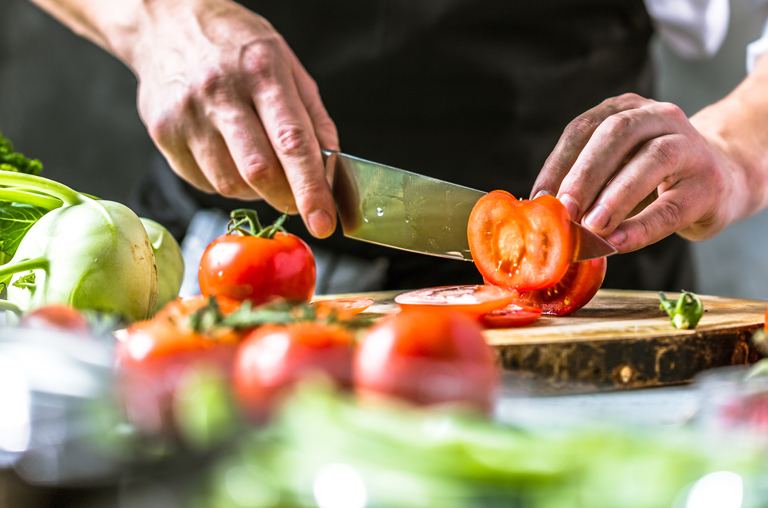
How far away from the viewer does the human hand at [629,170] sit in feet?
3.97

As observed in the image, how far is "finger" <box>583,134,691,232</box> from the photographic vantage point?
1195mm

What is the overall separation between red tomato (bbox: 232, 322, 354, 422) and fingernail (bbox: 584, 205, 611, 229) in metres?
0.73

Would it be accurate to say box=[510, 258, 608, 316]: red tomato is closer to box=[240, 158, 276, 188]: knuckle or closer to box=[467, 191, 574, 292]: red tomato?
box=[467, 191, 574, 292]: red tomato

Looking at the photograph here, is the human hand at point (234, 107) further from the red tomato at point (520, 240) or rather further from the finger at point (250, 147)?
the red tomato at point (520, 240)

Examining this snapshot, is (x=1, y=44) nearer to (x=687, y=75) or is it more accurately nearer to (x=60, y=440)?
(x=687, y=75)

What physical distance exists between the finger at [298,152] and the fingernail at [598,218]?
1.82 feet

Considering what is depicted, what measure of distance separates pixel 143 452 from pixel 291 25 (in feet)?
5.87

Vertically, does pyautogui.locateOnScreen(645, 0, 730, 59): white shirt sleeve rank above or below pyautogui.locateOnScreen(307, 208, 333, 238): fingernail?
above

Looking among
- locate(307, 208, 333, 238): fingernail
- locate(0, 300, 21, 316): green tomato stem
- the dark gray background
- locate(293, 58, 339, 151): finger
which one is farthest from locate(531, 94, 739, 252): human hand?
the dark gray background

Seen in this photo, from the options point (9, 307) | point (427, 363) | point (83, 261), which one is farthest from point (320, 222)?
point (427, 363)

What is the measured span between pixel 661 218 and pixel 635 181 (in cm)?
13

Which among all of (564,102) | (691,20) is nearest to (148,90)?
(564,102)

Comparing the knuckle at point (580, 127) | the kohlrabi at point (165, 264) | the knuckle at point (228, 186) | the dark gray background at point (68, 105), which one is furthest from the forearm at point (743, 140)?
the dark gray background at point (68, 105)

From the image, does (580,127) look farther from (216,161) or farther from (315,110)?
(216,161)
